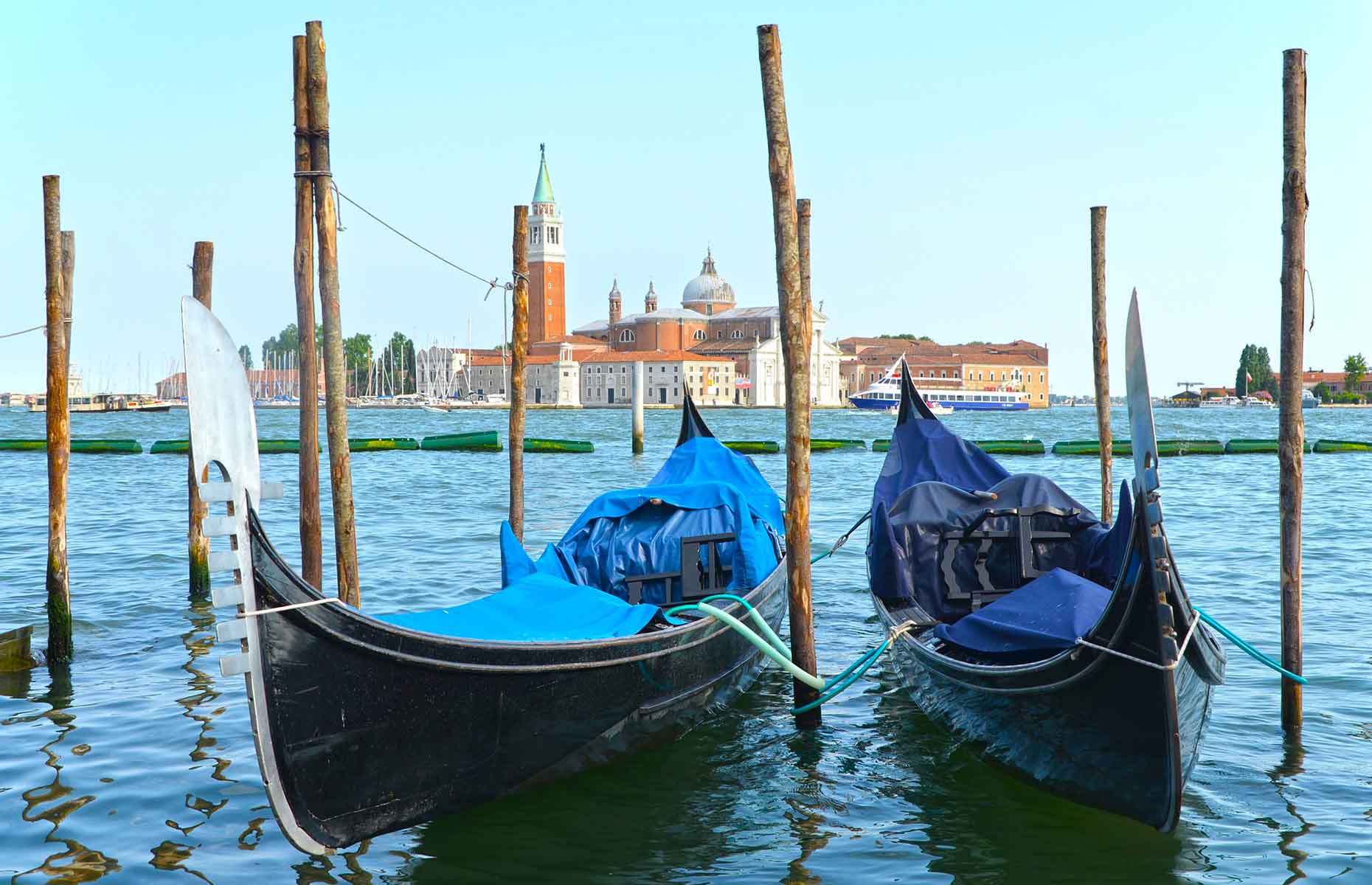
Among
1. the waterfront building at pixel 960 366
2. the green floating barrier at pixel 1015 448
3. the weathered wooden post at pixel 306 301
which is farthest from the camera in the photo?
the waterfront building at pixel 960 366

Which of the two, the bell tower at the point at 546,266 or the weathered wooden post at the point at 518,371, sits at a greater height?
the bell tower at the point at 546,266

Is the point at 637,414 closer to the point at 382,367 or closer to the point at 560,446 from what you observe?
the point at 560,446

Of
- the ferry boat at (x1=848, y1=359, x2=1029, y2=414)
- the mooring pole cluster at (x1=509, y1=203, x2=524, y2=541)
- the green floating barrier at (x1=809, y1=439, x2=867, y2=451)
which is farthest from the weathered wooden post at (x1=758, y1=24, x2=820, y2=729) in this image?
the ferry boat at (x1=848, y1=359, x2=1029, y2=414)

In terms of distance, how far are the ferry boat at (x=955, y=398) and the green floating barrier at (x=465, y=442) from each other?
42.1 metres

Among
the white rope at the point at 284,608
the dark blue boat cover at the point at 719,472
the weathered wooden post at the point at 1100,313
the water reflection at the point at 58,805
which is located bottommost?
the water reflection at the point at 58,805

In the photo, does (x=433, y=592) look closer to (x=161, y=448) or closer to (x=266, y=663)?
(x=266, y=663)

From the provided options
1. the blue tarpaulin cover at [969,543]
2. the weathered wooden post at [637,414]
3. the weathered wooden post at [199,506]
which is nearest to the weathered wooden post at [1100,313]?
the blue tarpaulin cover at [969,543]

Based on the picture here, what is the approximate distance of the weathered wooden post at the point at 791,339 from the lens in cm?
433

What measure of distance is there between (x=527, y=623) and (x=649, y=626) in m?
0.62

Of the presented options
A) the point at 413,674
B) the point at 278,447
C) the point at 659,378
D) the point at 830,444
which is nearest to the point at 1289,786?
the point at 413,674

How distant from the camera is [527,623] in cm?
370

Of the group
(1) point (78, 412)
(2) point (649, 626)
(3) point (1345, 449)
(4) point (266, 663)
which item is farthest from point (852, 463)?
(1) point (78, 412)

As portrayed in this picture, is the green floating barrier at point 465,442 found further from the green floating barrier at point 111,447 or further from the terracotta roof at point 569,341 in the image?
the terracotta roof at point 569,341

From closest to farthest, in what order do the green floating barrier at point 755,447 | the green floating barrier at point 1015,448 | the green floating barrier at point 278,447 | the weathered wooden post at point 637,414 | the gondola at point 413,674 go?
1. the gondola at point 413,674
2. the green floating barrier at point 755,447
3. the green floating barrier at point 1015,448
4. the green floating barrier at point 278,447
5. the weathered wooden post at point 637,414
